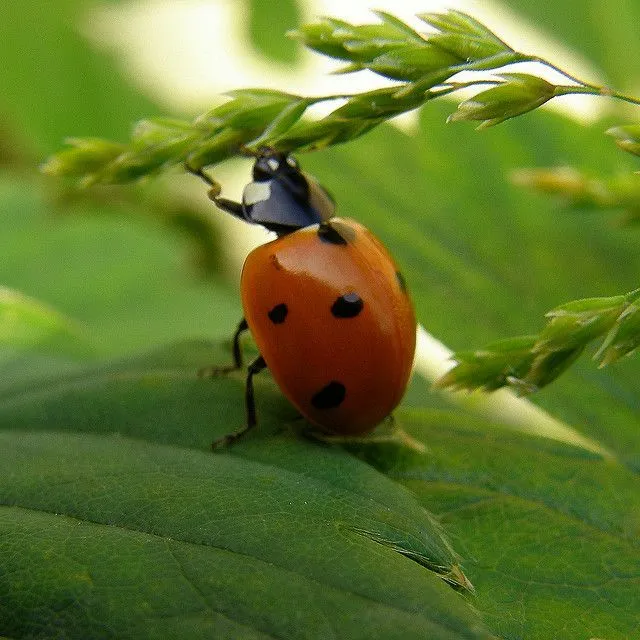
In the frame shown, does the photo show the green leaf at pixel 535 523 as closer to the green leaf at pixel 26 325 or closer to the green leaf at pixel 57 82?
the green leaf at pixel 26 325

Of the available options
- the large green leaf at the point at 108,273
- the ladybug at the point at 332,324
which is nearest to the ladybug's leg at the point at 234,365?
the ladybug at the point at 332,324

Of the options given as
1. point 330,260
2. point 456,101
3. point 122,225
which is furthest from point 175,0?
point 330,260

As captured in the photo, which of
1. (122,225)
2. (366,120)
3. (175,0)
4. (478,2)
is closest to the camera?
(366,120)

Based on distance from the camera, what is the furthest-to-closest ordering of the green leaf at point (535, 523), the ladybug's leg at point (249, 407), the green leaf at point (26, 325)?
the green leaf at point (26, 325), the ladybug's leg at point (249, 407), the green leaf at point (535, 523)

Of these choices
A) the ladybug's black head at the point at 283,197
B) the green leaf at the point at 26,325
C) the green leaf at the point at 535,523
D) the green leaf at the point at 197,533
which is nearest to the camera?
the green leaf at the point at 197,533

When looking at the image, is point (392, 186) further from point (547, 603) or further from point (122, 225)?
point (122, 225)

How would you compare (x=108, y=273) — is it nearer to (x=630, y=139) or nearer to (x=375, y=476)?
(x=375, y=476)

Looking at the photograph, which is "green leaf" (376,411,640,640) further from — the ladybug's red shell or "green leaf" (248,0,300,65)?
"green leaf" (248,0,300,65)
